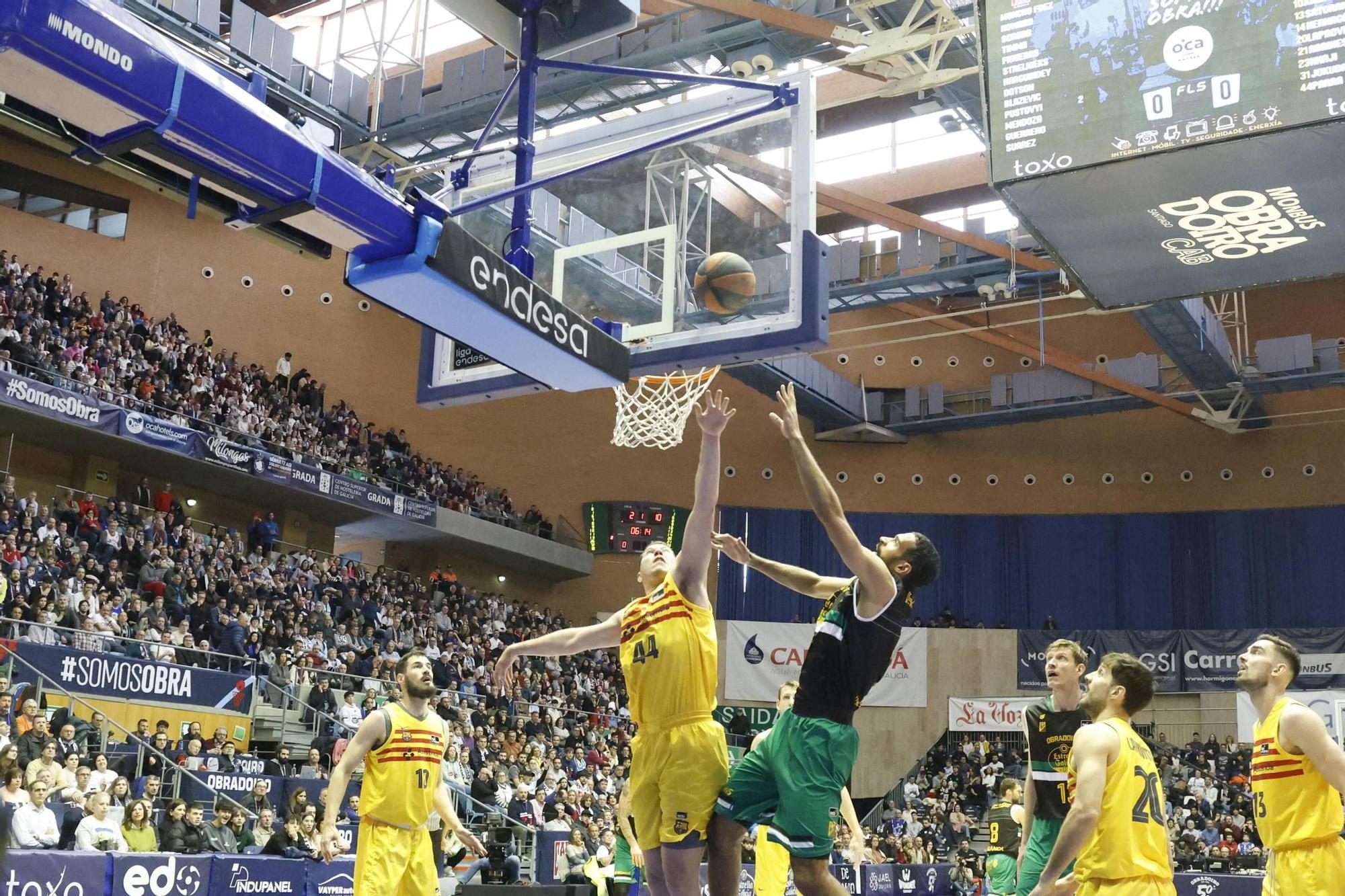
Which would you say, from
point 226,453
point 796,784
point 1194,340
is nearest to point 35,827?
point 796,784

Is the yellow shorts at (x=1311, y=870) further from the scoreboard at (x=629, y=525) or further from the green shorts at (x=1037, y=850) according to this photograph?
the scoreboard at (x=629, y=525)

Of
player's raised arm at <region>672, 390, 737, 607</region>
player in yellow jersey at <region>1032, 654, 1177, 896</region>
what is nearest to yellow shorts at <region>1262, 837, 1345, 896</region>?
player in yellow jersey at <region>1032, 654, 1177, 896</region>

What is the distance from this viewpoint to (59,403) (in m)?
20.0

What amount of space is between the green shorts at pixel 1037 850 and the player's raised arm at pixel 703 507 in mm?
3140

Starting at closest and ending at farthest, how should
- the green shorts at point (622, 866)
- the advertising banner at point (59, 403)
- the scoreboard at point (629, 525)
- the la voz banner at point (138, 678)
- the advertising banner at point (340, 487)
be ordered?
the green shorts at point (622, 866), the la voz banner at point (138, 678), the advertising banner at point (59, 403), the advertising banner at point (340, 487), the scoreboard at point (629, 525)

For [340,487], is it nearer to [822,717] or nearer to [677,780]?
[677,780]

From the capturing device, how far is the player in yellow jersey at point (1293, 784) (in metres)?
5.76

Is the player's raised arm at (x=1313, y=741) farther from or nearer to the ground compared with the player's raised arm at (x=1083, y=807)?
farther from the ground

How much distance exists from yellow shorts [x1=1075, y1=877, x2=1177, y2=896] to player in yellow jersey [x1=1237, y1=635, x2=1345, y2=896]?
2.08 ft

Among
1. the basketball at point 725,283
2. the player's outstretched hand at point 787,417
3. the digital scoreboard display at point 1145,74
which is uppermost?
the digital scoreboard display at point 1145,74

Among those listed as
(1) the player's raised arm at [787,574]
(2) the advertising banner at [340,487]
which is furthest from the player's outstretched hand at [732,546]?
(2) the advertising banner at [340,487]

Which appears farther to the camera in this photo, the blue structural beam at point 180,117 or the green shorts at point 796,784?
the green shorts at point 796,784

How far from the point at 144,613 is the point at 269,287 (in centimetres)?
1151

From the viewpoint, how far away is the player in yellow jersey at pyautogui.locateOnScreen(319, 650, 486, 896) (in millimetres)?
7246
